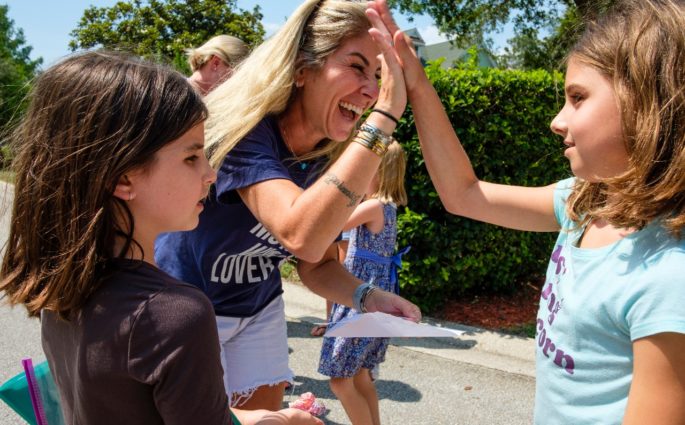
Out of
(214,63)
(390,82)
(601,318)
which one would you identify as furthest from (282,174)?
(214,63)

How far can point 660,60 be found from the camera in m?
1.20

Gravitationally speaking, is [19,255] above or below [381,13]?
below

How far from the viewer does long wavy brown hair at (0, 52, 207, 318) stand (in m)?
1.18

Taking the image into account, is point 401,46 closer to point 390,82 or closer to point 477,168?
point 390,82

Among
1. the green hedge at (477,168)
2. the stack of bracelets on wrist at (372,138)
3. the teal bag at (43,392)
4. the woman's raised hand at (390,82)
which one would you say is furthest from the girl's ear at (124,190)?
the green hedge at (477,168)

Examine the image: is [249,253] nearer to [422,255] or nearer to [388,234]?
[388,234]

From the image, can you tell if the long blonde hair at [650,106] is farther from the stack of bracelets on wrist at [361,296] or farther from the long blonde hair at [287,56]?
the stack of bracelets on wrist at [361,296]

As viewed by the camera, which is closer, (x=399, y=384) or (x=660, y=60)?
(x=660, y=60)

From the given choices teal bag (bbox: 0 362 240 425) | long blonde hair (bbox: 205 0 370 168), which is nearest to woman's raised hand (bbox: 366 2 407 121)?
long blonde hair (bbox: 205 0 370 168)

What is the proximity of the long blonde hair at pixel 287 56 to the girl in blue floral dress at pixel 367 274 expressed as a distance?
1.77m

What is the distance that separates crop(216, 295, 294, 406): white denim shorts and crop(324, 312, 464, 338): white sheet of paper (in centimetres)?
49

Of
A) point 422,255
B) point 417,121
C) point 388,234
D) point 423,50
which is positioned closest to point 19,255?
point 417,121

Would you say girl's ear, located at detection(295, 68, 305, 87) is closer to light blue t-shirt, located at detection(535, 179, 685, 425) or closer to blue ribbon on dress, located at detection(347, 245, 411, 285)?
light blue t-shirt, located at detection(535, 179, 685, 425)

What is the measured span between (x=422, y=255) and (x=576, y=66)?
14.0 feet
